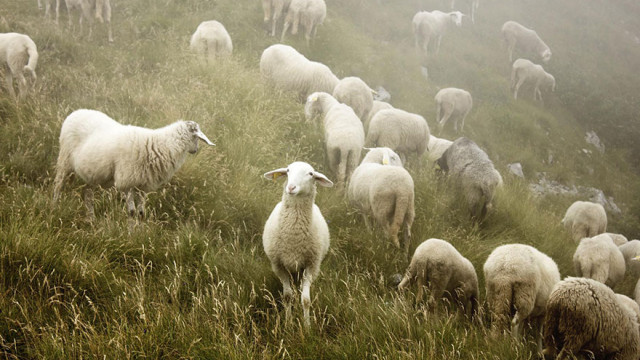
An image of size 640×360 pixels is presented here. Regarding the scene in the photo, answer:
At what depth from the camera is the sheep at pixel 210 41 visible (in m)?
9.76

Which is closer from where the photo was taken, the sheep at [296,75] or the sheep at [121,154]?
the sheep at [121,154]

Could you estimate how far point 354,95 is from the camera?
9141 millimetres

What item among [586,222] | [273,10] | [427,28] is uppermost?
[427,28]

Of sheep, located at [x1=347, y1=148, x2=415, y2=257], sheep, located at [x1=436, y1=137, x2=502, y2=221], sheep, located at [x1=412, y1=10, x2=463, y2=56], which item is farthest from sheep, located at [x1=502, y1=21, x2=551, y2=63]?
sheep, located at [x1=347, y1=148, x2=415, y2=257]

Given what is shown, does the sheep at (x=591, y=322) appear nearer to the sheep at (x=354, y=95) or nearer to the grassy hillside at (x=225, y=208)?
the grassy hillside at (x=225, y=208)

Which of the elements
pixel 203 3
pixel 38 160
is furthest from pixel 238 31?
pixel 38 160

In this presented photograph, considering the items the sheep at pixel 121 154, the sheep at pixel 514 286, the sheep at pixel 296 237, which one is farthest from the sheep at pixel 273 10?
the sheep at pixel 514 286

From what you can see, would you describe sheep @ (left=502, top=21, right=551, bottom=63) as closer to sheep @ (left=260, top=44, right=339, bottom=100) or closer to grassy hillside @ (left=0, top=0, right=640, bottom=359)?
grassy hillside @ (left=0, top=0, right=640, bottom=359)

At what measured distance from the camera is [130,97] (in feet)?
23.1

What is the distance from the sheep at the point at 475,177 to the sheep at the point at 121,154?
459cm

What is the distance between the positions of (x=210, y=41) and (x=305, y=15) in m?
3.88

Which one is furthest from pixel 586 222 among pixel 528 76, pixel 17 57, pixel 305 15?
pixel 528 76

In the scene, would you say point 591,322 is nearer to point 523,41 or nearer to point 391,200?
point 391,200

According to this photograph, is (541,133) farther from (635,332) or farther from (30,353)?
(30,353)
